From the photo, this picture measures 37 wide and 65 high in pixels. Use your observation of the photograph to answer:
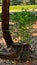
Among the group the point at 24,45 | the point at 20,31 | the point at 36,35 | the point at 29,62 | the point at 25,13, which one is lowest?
the point at 36,35

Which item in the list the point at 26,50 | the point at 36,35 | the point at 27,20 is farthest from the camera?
the point at 36,35

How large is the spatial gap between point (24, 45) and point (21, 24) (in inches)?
22.7

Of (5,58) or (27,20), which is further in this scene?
(5,58)

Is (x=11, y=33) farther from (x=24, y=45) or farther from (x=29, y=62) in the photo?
(x=29, y=62)

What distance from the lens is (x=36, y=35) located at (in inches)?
325

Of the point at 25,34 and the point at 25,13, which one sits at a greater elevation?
the point at 25,13

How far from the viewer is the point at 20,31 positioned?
489 cm

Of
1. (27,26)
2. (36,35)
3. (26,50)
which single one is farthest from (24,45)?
(36,35)

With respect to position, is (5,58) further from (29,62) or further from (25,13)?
(25,13)

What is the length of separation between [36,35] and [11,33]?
10.9 feet

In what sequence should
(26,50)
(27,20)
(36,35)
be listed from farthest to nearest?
(36,35)
(26,50)
(27,20)

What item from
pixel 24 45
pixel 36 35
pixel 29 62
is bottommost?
pixel 36 35

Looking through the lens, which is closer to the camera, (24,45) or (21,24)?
(21,24)

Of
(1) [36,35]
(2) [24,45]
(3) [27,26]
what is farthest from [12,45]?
(1) [36,35]
